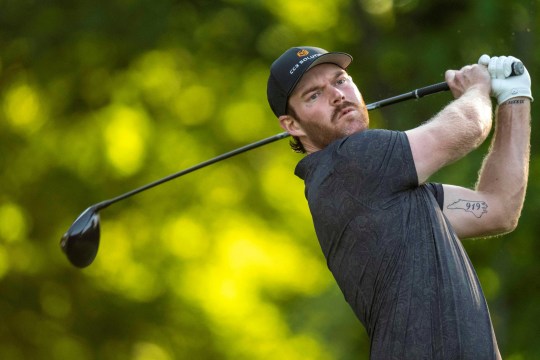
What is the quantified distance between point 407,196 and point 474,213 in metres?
0.49

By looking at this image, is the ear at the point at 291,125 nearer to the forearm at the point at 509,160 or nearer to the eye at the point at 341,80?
the eye at the point at 341,80

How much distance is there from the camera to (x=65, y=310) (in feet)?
40.0

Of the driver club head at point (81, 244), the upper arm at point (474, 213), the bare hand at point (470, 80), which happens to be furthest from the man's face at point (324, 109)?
the driver club head at point (81, 244)

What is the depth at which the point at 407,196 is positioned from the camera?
4020mm

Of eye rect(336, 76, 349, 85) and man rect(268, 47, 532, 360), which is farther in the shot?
eye rect(336, 76, 349, 85)

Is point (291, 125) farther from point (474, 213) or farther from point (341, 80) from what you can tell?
point (474, 213)

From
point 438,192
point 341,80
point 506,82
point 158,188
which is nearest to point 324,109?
point 341,80

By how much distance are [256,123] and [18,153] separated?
2.34 meters

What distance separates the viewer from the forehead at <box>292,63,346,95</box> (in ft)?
14.6

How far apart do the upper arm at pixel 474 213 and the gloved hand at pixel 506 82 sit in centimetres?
39

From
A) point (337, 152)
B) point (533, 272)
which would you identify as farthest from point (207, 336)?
point (337, 152)

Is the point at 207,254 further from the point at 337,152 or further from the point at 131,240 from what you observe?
the point at 337,152

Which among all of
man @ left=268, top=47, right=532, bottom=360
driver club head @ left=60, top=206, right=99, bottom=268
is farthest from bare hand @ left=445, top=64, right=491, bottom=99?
driver club head @ left=60, top=206, right=99, bottom=268

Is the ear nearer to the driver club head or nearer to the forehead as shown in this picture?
the forehead
